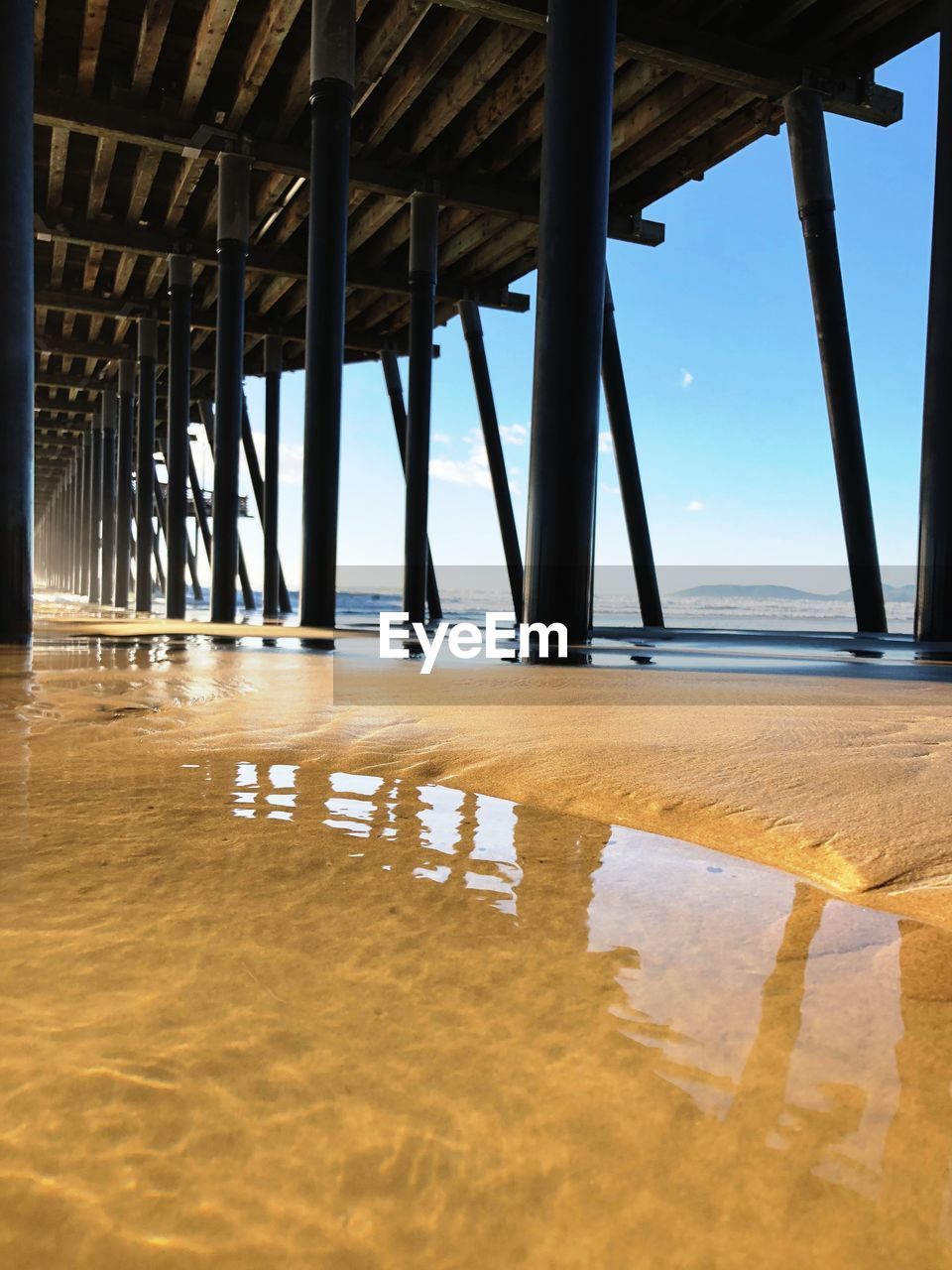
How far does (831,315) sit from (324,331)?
527cm

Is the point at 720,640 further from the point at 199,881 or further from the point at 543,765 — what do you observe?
the point at 199,881

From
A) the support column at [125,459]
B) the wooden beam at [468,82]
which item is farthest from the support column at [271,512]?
the wooden beam at [468,82]

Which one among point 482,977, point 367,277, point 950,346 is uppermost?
point 367,277

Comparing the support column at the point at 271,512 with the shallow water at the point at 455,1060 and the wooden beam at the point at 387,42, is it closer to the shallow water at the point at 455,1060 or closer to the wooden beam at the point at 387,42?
the wooden beam at the point at 387,42

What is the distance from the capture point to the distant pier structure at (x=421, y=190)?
5.40m

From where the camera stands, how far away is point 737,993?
0.94m

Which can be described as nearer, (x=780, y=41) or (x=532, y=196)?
(x=780, y=41)

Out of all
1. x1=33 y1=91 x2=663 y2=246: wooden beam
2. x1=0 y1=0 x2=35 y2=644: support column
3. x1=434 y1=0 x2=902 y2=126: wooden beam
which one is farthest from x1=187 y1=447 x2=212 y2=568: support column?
x1=0 y1=0 x2=35 y2=644: support column

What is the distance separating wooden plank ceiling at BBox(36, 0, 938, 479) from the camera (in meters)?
8.80

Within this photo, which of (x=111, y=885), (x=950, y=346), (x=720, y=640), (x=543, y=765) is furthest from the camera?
(x=720, y=640)

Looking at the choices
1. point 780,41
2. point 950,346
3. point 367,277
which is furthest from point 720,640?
point 367,277

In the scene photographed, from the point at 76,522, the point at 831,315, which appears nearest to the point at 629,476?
the point at 831,315

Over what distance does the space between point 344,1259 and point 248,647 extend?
19.0 ft

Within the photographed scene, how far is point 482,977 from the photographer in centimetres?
97
